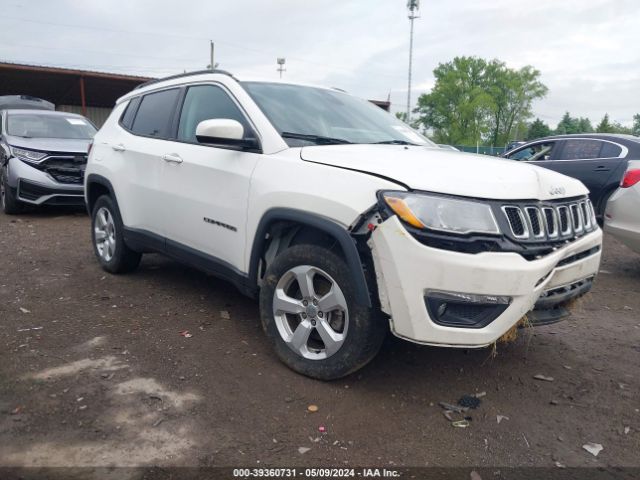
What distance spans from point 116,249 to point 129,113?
4.20 feet

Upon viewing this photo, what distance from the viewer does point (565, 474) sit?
2393mm

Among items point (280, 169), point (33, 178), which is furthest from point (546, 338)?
point (33, 178)

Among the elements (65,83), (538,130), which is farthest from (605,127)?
(65,83)

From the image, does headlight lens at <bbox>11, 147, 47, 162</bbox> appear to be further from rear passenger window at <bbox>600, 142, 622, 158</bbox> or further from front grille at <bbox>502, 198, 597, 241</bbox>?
rear passenger window at <bbox>600, 142, 622, 158</bbox>

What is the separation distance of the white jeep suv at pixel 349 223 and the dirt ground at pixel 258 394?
38 centimetres

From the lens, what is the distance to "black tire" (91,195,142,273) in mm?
4949

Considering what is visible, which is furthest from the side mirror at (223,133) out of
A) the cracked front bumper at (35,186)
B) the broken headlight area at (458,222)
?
the cracked front bumper at (35,186)

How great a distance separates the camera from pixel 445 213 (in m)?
2.55

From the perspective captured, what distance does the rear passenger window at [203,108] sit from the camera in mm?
3761

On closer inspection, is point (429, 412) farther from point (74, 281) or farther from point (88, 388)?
point (74, 281)

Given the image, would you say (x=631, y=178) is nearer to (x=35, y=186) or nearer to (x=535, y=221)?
(x=535, y=221)

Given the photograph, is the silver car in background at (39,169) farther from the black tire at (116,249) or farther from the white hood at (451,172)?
the white hood at (451,172)

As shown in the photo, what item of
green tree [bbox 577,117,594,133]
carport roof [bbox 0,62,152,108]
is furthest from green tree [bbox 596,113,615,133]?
carport roof [bbox 0,62,152,108]

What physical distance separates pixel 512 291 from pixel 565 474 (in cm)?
83
